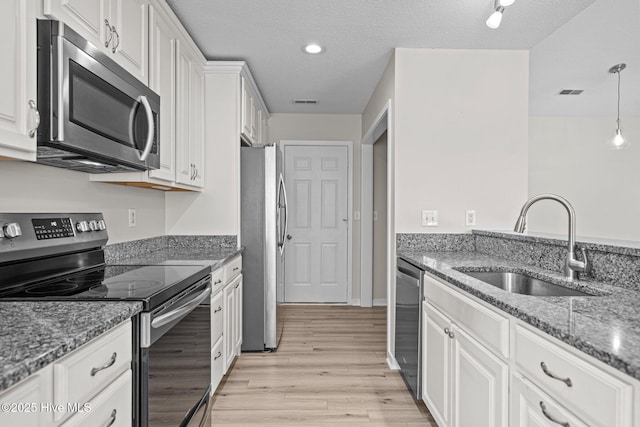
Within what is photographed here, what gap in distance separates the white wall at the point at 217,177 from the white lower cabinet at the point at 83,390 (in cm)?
183

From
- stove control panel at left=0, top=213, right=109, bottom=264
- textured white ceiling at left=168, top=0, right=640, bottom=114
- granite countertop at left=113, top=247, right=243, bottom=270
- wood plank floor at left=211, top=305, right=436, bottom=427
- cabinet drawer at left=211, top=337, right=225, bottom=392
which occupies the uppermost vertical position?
textured white ceiling at left=168, top=0, right=640, bottom=114

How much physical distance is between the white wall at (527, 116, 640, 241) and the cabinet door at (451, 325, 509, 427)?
12.0ft

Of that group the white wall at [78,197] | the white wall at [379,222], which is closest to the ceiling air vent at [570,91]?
the white wall at [379,222]

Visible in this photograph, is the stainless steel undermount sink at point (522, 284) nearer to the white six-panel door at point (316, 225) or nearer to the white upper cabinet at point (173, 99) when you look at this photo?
the white upper cabinet at point (173, 99)

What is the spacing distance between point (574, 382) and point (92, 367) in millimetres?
1237

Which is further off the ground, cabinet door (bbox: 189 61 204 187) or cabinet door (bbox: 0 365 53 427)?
cabinet door (bbox: 189 61 204 187)

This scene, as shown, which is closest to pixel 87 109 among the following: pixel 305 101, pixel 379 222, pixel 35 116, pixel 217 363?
pixel 35 116

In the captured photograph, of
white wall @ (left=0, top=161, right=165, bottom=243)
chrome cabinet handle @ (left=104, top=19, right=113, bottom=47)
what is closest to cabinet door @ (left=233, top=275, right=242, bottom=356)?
white wall @ (left=0, top=161, right=165, bottom=243)

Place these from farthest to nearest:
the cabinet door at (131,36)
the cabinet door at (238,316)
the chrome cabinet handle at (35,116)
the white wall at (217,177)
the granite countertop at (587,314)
Result: the white wall at (217,177) → the cabinet door at (238,316) → the cabinet door at (131,36) → the chrome cabinet handle at (35,116) → the granite countertop at (587,314)

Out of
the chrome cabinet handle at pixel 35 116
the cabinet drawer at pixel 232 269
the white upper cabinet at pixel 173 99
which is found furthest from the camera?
the cabinet drawer at pixel 232 269

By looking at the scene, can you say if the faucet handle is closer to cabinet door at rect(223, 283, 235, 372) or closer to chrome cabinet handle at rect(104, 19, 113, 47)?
cabinet door at rect(223, 283, 235, 372)

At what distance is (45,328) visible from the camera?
96cm

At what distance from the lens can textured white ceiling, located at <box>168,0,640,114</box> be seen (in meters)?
2.21

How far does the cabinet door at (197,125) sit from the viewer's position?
271 centimetres
